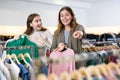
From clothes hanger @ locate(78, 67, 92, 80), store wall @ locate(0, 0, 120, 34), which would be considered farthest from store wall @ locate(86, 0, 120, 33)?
clothes hanger @ locate(78, 67, 92, 80)

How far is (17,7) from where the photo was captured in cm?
755

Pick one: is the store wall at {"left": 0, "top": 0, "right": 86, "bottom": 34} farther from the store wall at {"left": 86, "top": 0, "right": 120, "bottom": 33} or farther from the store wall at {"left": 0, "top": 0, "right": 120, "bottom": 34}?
the store wall at {"left": 86, "top": 0, "right": 120, "bottom": 33}

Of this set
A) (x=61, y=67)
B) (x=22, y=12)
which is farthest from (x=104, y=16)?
(x=61, y=67)

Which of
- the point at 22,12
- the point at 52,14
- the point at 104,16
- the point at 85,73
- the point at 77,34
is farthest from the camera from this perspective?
the point at 104,16

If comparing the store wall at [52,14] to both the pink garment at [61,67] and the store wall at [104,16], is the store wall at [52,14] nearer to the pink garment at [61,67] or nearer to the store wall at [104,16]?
the store wall at [104,16]

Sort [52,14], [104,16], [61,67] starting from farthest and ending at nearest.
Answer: [104,16] → [52,14] → [61,67]

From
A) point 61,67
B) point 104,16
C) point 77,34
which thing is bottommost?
point 104,16

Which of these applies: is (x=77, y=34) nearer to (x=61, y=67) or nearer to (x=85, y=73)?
(x=61, y=67)

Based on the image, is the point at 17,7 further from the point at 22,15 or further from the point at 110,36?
the point at 110,36

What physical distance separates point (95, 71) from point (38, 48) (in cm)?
136

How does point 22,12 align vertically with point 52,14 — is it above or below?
above

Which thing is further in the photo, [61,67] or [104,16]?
[104,16]

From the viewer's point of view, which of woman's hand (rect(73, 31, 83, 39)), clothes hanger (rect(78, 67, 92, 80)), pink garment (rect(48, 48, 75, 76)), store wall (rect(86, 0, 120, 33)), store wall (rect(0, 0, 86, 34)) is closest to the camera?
clothes hanger (rect(78, 67, 92, 80))

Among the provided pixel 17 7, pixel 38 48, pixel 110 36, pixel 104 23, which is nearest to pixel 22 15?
pixel 17 7
